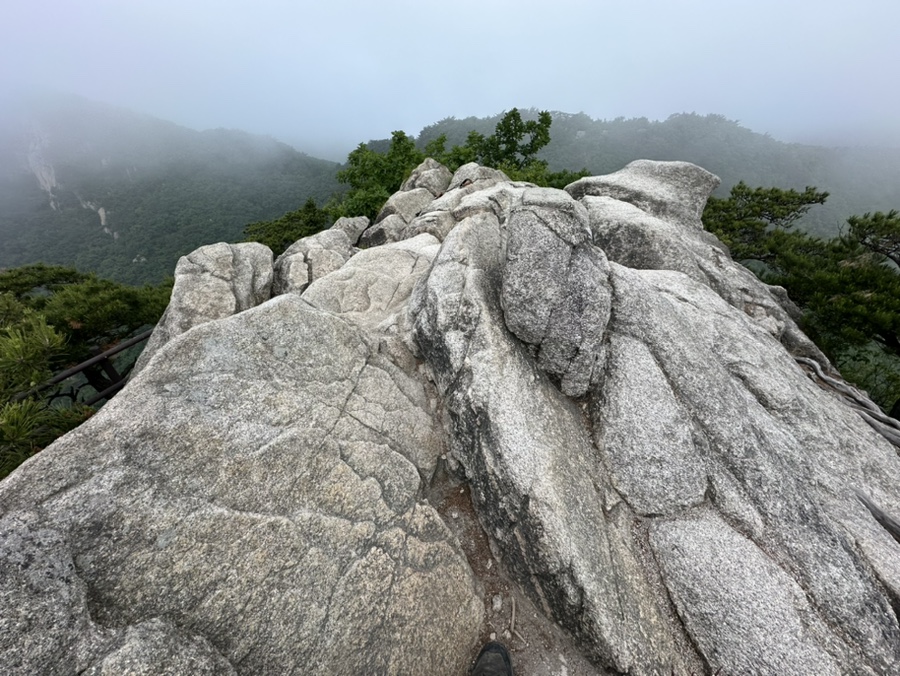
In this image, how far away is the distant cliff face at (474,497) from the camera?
4105mm

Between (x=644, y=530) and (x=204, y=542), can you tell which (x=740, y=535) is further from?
(x=204, y=542)

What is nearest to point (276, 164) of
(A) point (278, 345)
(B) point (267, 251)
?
(B) point (267, 251)

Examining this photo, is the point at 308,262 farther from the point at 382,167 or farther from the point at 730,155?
the point at 730,155

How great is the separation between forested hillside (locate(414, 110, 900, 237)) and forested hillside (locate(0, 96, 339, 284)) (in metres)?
41.6

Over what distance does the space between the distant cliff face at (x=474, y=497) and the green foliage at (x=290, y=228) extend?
36.2m

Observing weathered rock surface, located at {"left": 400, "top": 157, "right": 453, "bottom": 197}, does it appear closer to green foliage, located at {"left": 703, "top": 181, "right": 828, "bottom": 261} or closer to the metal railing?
the metal railing

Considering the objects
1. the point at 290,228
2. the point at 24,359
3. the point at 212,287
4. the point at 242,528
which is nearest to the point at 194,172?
the point at 290,228

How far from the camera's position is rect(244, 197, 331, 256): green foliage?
3895 cm

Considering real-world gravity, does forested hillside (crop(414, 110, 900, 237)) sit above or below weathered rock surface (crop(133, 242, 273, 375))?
below

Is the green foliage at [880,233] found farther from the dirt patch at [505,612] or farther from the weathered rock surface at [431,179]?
the weathered rock surface at [431,179]

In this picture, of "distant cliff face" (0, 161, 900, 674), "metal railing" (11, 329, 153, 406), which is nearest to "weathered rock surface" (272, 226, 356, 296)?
"metal railing" (11, 329, 153, 406)

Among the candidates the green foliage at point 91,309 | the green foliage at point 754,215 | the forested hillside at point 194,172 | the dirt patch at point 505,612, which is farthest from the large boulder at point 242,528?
the forested hillside at point 194,172

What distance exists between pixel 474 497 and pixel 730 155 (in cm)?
15865

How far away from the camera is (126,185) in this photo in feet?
345
